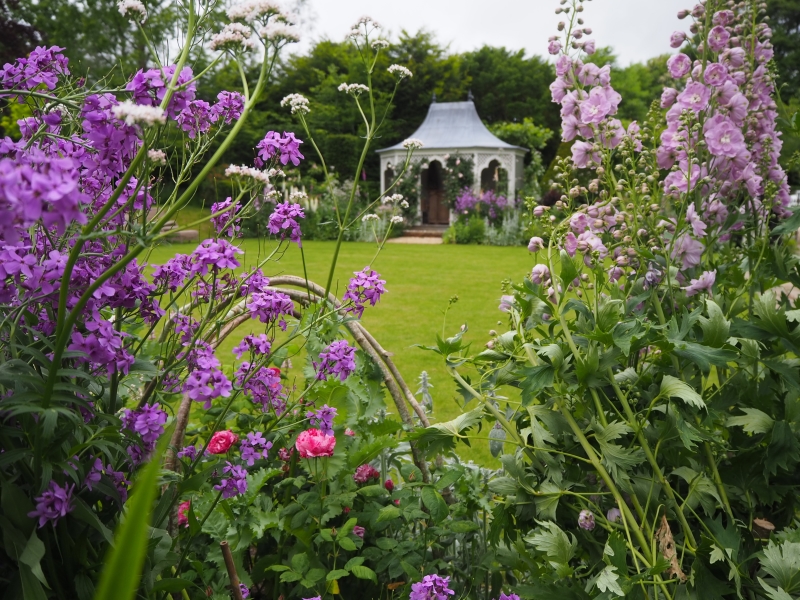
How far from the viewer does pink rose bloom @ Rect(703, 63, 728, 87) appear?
1464mm

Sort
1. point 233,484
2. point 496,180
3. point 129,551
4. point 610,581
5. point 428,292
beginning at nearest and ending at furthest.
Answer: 1. point 129,551
2. point 610,581
3. point 233,484
4. point 428,292
5. point 496,180

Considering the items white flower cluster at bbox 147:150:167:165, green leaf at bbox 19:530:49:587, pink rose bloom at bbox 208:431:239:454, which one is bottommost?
pink rose bloom at bbox 208:431:239:454

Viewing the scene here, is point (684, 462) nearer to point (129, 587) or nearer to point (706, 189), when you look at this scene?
point (706, 189)

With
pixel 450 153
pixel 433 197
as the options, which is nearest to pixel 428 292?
pixel 450 153

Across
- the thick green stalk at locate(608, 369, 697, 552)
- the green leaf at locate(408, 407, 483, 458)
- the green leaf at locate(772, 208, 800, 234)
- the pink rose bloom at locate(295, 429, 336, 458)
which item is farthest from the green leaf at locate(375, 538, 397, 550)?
the green leaf at locate(772, 208, 800, 234)

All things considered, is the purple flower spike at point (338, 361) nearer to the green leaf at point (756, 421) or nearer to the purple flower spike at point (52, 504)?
the purple flower spike at point (52, 504)

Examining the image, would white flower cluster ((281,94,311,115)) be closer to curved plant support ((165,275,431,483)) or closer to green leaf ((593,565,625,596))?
curved plant support ((165,275,431,483))

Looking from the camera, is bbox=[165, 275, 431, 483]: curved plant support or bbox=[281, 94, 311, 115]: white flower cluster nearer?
bbox=[281, 94, 311, 115]: white flower cluster

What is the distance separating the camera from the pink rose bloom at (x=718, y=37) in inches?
59.3

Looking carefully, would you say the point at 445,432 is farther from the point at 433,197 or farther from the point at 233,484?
the point at 433,197

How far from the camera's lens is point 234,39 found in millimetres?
892

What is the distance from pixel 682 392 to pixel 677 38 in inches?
37.7

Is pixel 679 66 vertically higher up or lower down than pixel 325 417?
higher up

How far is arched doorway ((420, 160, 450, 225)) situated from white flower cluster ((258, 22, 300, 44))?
1854 centimetres
